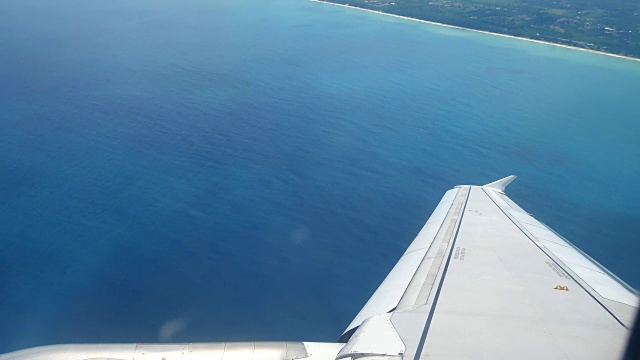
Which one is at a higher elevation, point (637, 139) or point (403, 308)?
point (403, 308)

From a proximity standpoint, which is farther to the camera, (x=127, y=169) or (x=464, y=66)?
(x=464, y=66)

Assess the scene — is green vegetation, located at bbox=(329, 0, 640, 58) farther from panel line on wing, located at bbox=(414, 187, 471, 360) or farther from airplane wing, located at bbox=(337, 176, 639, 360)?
airplane wing, located at bbox=(337, 176, 639, 360)

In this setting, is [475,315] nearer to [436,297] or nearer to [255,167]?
[436,297]

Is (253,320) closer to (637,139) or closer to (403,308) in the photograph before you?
(403,308)

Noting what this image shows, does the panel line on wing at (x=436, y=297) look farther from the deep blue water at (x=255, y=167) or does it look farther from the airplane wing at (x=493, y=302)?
the deep blue water at (x=255, y=167)

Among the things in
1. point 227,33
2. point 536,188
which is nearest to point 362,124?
point 536,188

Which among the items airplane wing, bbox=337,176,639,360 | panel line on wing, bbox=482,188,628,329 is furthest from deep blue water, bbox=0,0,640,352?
airplane wing, bbox=337,176,639,360
